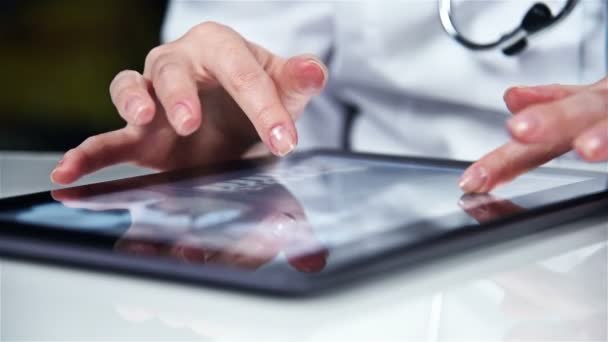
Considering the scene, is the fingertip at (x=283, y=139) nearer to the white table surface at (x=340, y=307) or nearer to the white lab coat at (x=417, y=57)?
the white table surface at (x=340, y=307)

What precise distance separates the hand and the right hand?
126 millimetres

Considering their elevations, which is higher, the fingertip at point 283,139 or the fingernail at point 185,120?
the fingernail at point 185,120

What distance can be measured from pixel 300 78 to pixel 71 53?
1.90 m

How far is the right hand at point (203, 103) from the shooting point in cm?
53

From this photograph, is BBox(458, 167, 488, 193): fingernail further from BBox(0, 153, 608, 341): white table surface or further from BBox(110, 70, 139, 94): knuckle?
BBox(110, 70, 139, 94): knuckle

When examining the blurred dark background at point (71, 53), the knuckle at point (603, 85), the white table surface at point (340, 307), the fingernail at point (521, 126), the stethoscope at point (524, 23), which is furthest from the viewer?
the blurred dark background at point (71, 53)

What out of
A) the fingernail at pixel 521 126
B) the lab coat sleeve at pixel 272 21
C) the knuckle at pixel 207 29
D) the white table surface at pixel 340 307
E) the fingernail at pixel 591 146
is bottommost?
the white table surface at pixel 340 307

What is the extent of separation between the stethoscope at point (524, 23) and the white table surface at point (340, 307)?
326 mm

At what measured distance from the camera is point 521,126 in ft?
1.34

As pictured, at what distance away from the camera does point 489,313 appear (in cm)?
30

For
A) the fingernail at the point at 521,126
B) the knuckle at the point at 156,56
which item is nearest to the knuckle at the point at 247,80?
the knuckle at the point at 156,56

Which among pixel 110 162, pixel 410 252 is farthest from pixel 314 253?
pixel 110 162

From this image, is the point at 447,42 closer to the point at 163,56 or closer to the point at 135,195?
the point at 163,56

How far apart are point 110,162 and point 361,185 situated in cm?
23
